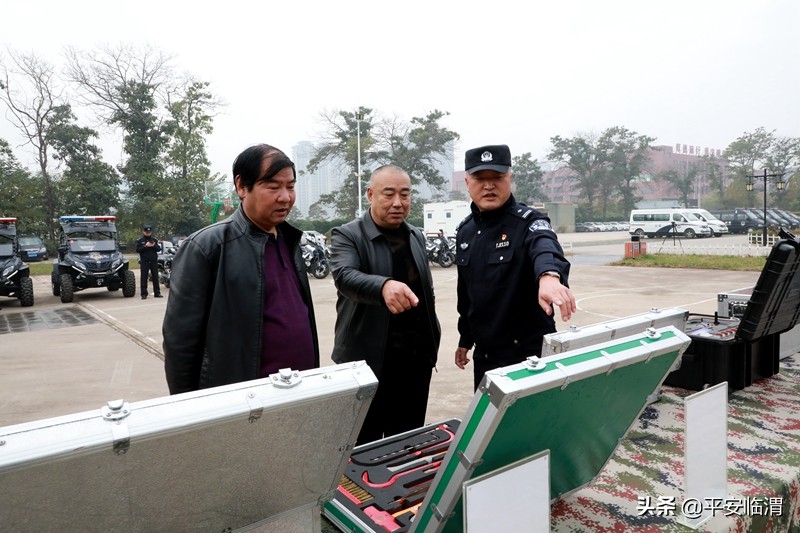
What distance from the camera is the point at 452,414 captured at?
12.5 ft

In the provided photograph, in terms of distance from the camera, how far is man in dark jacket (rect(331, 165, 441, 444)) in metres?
2.14

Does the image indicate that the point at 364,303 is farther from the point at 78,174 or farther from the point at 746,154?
the point at 746,154

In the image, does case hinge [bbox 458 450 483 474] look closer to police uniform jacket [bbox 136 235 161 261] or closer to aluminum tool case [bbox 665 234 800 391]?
aluminum tool case [bbox 665 234 800 391]

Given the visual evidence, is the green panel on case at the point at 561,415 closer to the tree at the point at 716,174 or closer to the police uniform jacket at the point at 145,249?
the police uniform jacket at the point at 145,249

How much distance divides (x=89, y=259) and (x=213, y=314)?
10693 mm

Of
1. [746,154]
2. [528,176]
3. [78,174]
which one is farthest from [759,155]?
[78,174]

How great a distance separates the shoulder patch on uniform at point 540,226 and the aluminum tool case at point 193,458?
1.17 metres

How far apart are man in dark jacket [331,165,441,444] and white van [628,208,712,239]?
Answer: 94.1 ft

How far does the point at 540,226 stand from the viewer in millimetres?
1924

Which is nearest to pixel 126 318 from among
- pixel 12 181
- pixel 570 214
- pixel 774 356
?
pixel 774 356

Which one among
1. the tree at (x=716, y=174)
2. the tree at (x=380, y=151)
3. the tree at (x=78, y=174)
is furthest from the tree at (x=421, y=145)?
the tree at (x=716, y=174)

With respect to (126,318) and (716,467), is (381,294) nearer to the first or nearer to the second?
(716,467)

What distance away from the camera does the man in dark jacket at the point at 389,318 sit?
214 cm

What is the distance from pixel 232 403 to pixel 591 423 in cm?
81
